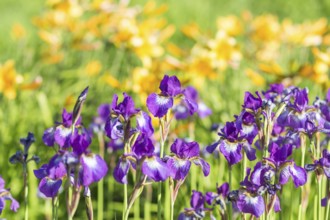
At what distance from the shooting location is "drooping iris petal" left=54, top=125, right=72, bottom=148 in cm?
190

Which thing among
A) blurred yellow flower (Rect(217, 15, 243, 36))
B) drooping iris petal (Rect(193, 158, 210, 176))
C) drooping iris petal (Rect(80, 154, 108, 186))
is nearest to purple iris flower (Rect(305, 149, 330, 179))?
drooping iris petal (Rect(193, 158, 210, 176))

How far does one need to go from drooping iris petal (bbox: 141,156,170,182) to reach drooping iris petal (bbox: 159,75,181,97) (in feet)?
0.85

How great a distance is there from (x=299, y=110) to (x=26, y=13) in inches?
290

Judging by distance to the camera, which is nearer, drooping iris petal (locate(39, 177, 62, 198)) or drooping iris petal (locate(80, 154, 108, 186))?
drooping iris petal (locate(80, 154, 108, 186))

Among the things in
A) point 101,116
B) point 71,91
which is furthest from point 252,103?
point 71,91

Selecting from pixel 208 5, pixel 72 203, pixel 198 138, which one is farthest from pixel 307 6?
pixel 72 203

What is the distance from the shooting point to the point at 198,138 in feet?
13.9

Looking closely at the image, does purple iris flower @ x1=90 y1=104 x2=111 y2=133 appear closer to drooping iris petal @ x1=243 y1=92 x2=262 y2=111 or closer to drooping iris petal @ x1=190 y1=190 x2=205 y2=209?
drooping iris petal @ x1=190 y1=190 x2=205 y2=209

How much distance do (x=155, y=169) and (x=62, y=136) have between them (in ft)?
0.97

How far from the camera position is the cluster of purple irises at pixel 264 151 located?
6.27 ft

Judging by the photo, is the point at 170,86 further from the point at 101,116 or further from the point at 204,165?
the point at 101,116

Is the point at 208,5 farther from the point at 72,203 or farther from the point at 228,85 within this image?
the point at 72,203

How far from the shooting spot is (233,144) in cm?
203

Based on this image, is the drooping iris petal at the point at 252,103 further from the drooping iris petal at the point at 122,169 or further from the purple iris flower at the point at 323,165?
the drooping iris petal at the point at 122,169
